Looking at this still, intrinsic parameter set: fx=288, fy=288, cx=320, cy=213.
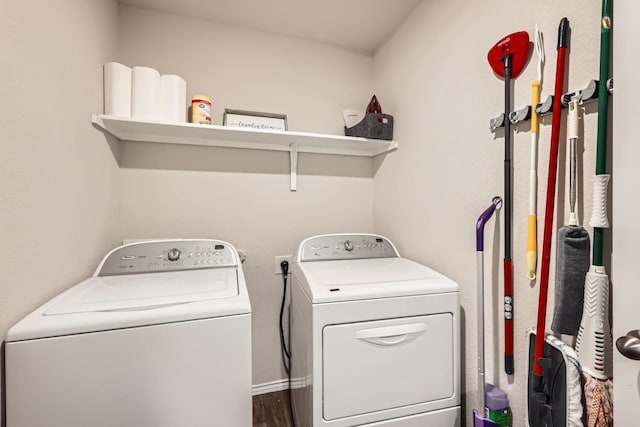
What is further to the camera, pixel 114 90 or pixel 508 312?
pixel 114 90

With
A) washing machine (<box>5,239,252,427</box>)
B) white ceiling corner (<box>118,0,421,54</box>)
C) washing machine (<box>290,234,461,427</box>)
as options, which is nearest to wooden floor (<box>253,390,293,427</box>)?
washing machine (<box>290,234,461,427</box>)

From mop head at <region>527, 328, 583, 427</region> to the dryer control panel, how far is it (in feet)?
3.08

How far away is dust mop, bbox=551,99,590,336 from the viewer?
0.84 meters

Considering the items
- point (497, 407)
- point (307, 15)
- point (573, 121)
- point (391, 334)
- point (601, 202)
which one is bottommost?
point (497, 407)

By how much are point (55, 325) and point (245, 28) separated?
6.29ft

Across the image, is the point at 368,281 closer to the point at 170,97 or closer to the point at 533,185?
the point at 533,185

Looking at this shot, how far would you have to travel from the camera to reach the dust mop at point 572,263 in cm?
84

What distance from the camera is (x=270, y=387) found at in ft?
6.47

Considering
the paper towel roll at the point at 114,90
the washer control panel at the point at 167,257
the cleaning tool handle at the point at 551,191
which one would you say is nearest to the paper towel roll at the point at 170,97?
the paper towel roll at the point at 114,90

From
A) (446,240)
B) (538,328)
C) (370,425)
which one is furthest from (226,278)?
(538,328)

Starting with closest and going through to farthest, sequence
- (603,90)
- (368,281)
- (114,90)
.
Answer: (603,90) < (368,281) < (114,90)

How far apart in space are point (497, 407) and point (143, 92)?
2.12 m

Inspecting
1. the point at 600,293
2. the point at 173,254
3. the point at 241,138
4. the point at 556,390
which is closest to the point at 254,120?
the point at 241,138

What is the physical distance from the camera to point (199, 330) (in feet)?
3.02
